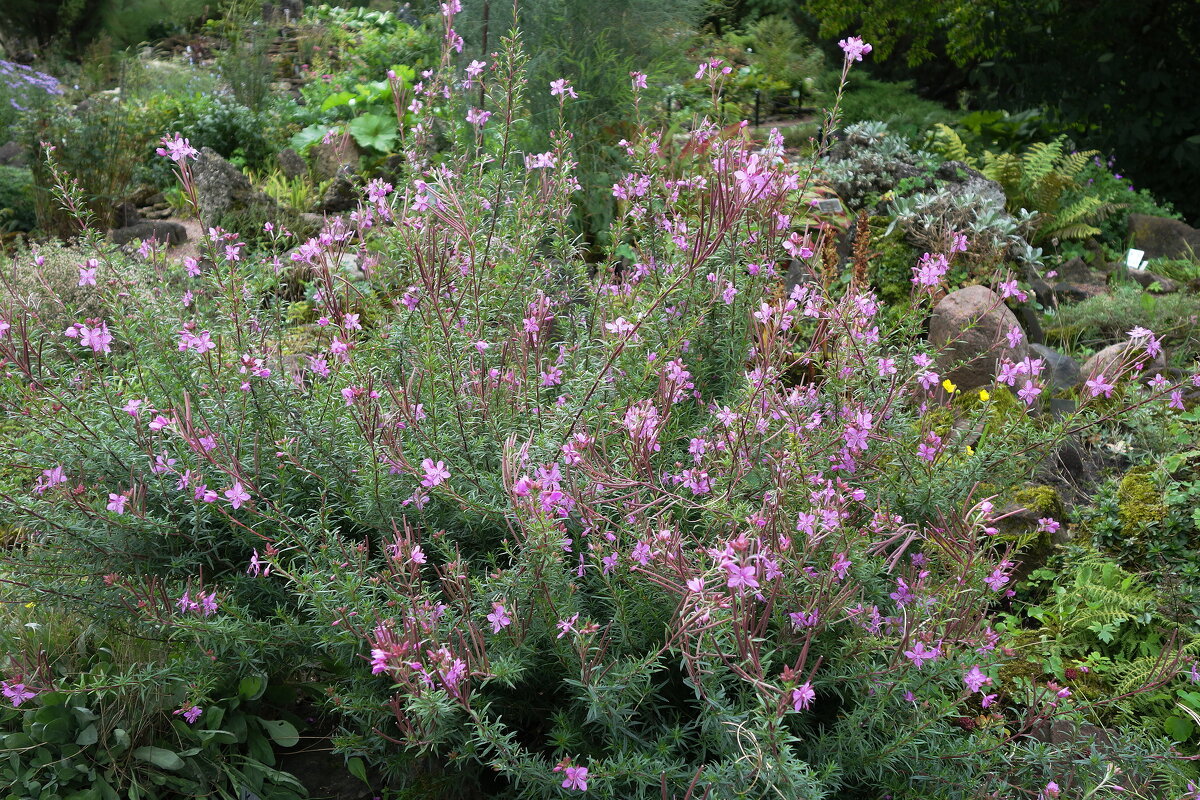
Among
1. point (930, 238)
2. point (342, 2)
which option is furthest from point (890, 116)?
point (342, 2)

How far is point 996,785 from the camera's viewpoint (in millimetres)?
1950

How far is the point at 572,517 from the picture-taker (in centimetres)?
216

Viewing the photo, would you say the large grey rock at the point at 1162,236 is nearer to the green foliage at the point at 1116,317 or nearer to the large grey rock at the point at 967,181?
the large grey rock at the point at 967,181

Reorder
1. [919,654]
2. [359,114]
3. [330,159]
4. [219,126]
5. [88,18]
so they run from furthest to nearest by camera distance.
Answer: [88,18]
[359,114]
[219,126]
[330,159]
[919,654]

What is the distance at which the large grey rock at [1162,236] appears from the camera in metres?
6.08

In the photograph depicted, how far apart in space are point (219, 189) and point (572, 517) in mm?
5494

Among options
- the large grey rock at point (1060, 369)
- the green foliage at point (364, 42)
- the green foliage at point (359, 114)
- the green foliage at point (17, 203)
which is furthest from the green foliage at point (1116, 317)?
the green foliage at point (17, 203)

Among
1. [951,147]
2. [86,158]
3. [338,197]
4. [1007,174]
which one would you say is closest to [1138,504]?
[1007,174]

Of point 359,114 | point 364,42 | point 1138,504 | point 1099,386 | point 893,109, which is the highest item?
point 1099,386

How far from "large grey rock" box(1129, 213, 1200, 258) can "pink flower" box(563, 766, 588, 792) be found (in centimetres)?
616

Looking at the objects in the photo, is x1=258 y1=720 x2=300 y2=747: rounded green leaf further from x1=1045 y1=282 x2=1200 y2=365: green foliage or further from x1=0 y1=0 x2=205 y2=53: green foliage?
x1=0 y1=0 x2=205 y2=53: green foliage

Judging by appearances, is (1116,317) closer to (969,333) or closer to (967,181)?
(969,333)

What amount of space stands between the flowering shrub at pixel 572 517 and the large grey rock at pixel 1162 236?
4.67 m

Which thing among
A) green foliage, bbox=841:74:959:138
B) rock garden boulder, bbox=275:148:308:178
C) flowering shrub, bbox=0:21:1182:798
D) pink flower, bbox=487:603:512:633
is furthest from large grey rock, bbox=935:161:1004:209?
rock garden boulder, bbox=275:148:308:178
